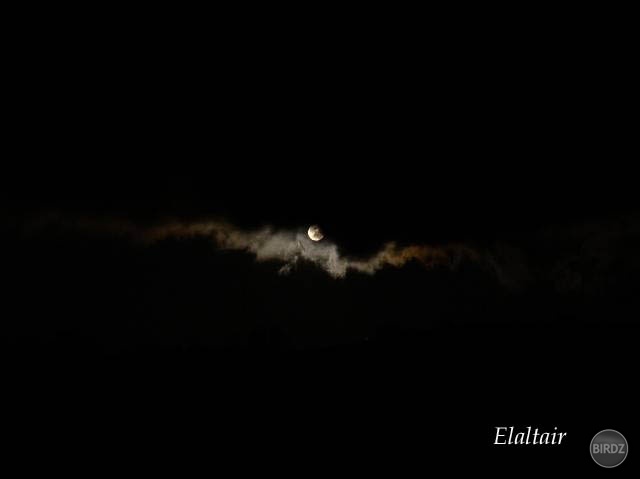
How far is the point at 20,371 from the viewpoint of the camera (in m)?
13.6

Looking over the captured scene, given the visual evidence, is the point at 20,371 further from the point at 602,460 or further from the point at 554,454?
the point at 602,460

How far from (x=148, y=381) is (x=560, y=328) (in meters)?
17.5

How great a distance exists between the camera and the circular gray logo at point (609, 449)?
26.6 ft

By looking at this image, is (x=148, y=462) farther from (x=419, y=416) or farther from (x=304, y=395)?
(x=419, y=416)

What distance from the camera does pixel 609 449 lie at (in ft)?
27.2

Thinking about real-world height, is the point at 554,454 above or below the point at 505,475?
above

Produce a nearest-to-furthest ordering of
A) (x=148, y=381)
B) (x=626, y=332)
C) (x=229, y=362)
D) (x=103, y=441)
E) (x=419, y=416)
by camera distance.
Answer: (x=103, y=441)
(x=419, y=416)
(x=626, y=332)
(x=148, y=381)
(x=229, y=362)

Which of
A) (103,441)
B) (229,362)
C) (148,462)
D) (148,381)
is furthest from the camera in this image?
(229,362)

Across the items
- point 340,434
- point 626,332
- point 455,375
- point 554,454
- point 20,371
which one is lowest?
point 20,371

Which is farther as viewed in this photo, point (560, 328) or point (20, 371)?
point (560, 328)

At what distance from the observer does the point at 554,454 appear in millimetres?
8703

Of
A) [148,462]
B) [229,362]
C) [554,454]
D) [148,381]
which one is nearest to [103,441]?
[148,462]

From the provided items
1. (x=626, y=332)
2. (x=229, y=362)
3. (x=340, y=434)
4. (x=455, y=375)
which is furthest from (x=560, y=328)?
(x=229, y=362)

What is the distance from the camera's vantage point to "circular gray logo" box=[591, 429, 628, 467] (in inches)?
319
